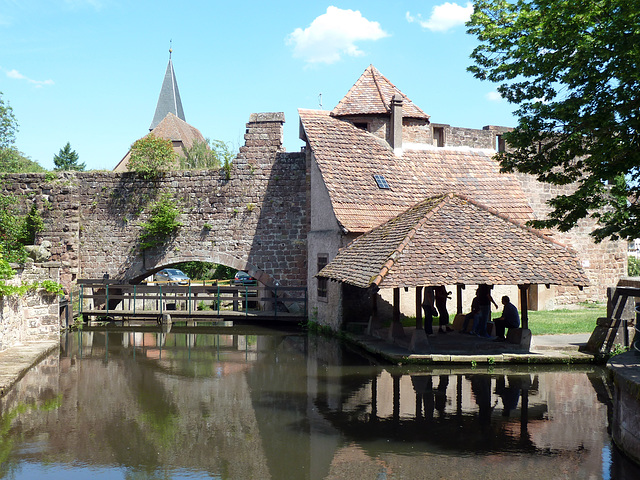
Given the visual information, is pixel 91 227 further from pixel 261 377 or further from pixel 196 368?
pixel 261 377

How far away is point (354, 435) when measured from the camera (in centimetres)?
771

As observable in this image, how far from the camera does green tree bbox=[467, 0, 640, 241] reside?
8.48 metres

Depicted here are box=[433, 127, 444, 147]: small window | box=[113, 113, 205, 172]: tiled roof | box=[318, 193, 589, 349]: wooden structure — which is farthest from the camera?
box=[113, 113, 205, 172]: tiled roof

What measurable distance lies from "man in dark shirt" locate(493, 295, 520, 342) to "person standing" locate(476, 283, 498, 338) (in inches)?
21.1

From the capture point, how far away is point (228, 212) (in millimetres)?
20781

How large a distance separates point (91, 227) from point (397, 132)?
10671mm

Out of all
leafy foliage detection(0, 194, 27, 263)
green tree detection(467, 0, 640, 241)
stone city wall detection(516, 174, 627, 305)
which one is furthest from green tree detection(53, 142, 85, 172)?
green tree detection(467, 0, 640, 241)

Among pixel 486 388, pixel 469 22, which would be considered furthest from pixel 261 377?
pixel 469 22

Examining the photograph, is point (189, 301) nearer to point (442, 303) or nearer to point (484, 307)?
point (442, 303)

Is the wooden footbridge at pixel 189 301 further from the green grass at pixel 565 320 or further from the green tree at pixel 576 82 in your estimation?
the green tree at pixel 576 82

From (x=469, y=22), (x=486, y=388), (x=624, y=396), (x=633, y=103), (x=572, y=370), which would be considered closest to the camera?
(x=624, y=396)

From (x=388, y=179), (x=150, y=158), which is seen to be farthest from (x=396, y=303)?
(x=150, y=158)

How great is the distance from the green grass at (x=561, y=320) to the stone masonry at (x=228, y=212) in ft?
18.0

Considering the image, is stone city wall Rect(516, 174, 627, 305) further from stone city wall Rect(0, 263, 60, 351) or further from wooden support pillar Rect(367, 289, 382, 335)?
stone city wall Rect(0, 263, 60, 351)
